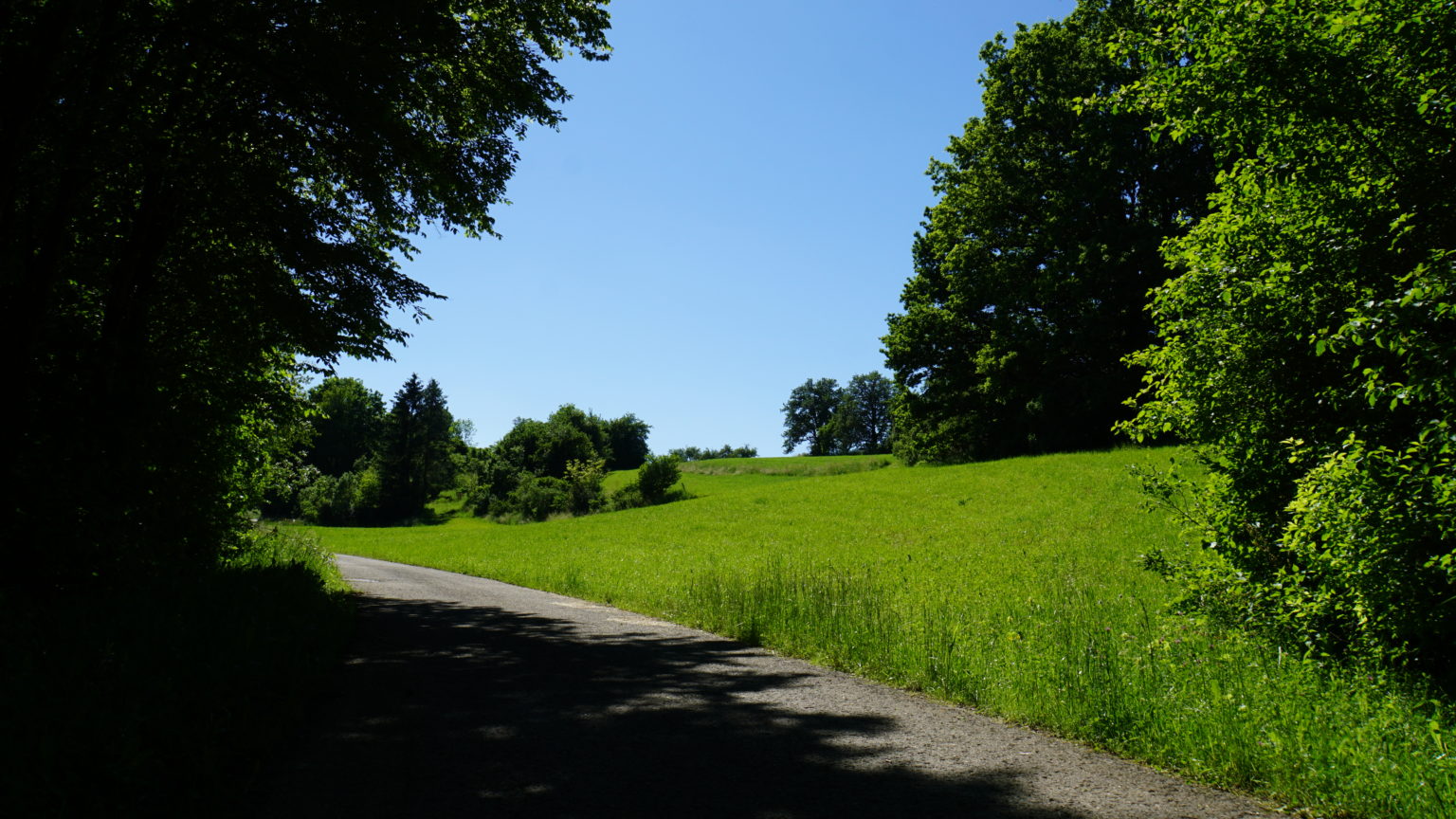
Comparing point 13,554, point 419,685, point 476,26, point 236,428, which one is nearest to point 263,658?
point 419,685

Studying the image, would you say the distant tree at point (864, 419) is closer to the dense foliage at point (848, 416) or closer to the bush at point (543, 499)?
the dense foliage at point (848, 416)

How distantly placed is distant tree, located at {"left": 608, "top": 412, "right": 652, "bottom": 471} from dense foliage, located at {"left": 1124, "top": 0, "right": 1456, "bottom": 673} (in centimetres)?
10061

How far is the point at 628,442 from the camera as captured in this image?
108312 millimetres

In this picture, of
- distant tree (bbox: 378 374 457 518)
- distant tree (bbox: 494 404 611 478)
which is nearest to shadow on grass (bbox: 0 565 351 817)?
distant tree (bbox: 494 404 611 478)

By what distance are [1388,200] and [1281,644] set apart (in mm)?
3670

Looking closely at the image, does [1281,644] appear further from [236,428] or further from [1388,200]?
[236,428]

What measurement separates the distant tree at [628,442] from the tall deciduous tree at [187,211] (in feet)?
314

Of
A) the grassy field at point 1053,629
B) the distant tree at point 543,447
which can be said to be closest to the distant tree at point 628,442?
the distant tree at point 543,447

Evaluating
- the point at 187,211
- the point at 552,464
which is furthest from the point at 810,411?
the point at 187,211

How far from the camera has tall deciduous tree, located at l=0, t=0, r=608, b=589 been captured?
6.89 m

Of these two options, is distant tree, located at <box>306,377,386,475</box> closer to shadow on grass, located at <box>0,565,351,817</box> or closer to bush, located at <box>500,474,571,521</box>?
bush, located at <box>500,474,571,521</box>

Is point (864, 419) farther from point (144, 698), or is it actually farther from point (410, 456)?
point (144, 698)

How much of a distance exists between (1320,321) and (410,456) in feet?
268

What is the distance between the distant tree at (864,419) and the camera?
4390 inches
